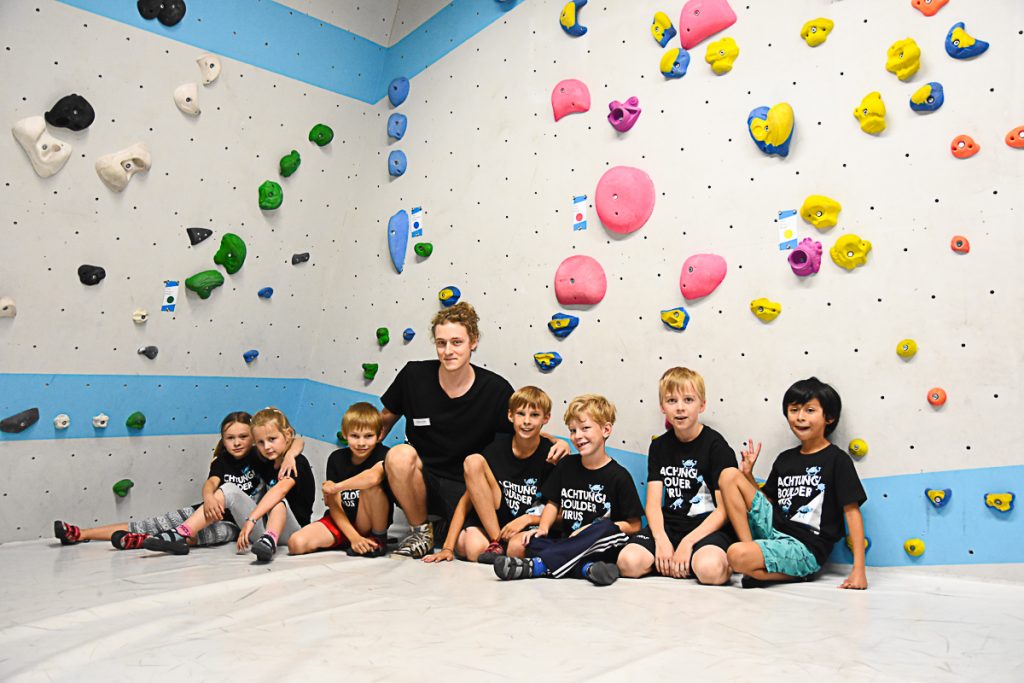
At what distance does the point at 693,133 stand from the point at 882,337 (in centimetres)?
97

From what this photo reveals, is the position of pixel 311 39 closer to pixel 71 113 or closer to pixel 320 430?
pixel 71 113

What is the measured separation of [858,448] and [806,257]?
61cm

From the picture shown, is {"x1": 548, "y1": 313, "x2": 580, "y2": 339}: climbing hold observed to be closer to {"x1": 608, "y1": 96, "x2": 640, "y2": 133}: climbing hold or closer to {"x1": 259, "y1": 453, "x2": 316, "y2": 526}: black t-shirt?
{"x1": 608, "y1": 96, "x2": 640, "y2": 133}: climbing hold

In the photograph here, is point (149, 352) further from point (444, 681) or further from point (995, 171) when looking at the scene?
point (995, 171)

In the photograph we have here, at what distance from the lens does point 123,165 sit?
3246 millimetres

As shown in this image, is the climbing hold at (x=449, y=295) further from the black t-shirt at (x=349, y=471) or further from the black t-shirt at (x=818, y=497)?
the black t-shirt at (x=818, y=497)

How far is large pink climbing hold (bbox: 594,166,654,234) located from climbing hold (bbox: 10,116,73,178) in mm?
2055

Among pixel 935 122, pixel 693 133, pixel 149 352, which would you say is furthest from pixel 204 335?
pixel 935 122

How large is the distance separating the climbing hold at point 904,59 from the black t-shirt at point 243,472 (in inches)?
104

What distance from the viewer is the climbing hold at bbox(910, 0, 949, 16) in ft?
7.70

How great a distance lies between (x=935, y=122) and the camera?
92.9 inches

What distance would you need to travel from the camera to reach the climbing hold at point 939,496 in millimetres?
2281

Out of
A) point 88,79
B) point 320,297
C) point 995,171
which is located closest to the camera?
point 995,171

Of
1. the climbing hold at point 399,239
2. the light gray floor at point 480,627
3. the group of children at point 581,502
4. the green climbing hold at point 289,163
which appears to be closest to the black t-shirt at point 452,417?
the group of children at point 581,502
